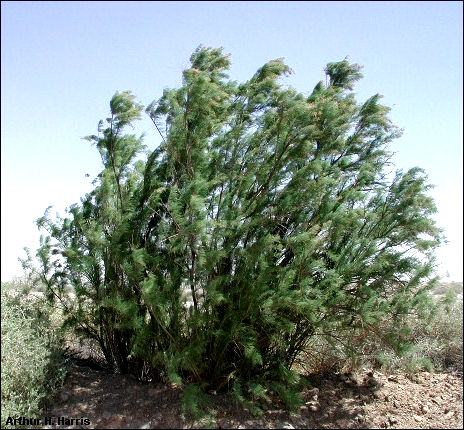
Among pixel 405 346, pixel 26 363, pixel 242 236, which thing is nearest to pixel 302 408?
pixel 405 346

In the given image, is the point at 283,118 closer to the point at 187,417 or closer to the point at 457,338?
the point at 187,417

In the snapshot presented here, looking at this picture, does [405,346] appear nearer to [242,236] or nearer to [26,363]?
[242,236]

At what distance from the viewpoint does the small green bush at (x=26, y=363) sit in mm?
6496

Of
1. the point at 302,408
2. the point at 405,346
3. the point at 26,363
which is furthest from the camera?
the point at 302,408

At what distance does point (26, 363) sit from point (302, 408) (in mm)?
3406

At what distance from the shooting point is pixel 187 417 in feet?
21.0

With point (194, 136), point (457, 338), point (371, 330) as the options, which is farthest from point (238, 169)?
point (457, 338)

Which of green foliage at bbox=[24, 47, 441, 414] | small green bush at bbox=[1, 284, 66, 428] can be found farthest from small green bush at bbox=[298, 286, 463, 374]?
small green bush at bbox=[1, 284, 66, 428]

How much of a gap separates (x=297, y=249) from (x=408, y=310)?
1600mm

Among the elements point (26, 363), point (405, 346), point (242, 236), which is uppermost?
point (242, 236)

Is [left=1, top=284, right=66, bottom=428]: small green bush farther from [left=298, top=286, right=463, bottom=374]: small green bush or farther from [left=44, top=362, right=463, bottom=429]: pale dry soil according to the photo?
[left=298, top=286, right=463, bottom=374]: small green bush

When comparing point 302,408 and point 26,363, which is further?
point 302,408

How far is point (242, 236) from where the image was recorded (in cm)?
700

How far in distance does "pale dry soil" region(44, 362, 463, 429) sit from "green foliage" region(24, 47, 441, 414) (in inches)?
13.0
